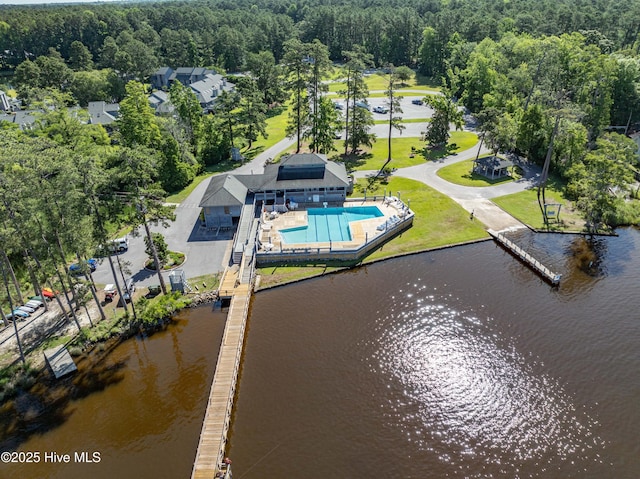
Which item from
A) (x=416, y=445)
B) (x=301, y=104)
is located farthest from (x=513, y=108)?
(x=416, y=445)

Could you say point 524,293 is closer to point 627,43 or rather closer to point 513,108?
point 513,108

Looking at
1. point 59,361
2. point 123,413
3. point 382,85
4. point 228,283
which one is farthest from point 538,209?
point 382,85

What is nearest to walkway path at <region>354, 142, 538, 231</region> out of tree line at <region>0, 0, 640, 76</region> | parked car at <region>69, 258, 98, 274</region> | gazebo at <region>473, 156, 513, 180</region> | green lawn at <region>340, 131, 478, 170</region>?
green lawn at <region>340, 131, 478, 170</region>

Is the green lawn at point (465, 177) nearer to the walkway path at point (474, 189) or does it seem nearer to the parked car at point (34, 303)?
the walkway path at point (474, 189)

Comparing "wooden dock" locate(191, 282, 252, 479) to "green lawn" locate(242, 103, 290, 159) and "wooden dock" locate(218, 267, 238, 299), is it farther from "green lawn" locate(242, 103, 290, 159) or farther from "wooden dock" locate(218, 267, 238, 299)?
"green lawn" locate(242, 103, 290, 159)

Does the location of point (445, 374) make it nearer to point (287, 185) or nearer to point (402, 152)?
point (287, 185)

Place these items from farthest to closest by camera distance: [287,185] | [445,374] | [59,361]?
[287,185] < [59,361] < [445,374]
